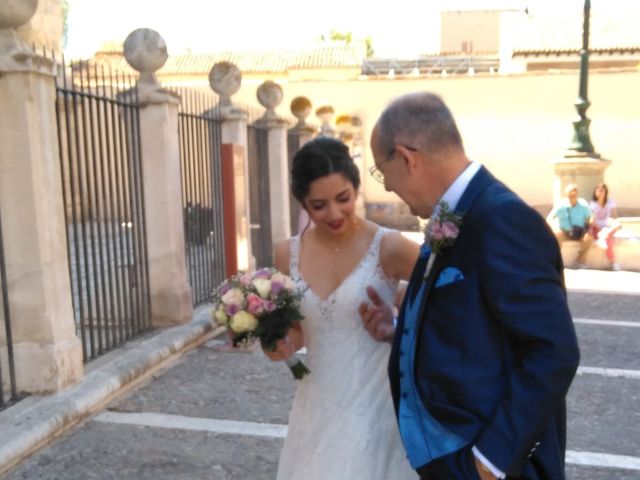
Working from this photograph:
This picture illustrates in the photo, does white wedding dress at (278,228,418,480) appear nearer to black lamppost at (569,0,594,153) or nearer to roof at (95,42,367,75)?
black lamppost at (569,0,594,153)

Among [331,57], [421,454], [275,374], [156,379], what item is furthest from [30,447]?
[331,57]

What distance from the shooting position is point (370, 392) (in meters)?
2.69

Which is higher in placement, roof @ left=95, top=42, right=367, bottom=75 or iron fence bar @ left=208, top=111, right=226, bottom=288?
roof @ left=95, top=42, right=367, bottom=75

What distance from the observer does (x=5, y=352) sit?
16.9 ft

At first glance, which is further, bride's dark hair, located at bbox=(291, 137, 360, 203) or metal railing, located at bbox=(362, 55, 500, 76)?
metal railing, located at bbox=(362, 55, 500, 76)

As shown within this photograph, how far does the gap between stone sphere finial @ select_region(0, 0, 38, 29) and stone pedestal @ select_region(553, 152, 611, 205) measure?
11450 mm

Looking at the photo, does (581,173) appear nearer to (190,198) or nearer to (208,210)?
(208,210)

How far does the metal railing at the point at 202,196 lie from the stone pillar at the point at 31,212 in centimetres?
313

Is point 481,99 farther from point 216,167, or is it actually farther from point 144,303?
point 144,303

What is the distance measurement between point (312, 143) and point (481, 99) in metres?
20.5

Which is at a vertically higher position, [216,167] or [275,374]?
[216,167]

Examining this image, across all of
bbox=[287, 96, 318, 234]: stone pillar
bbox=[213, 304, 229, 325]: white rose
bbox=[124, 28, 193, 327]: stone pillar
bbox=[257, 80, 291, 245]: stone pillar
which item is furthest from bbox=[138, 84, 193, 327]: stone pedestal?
bbox=[287, 96, 318, 234]: stone pillar

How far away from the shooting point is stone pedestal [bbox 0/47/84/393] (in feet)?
16.2

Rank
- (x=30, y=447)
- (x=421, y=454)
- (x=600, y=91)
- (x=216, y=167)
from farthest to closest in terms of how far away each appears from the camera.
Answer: (x=600, y=91) < (x=216, y=167) < (x=30, y=447) < (x=421, y=454)
